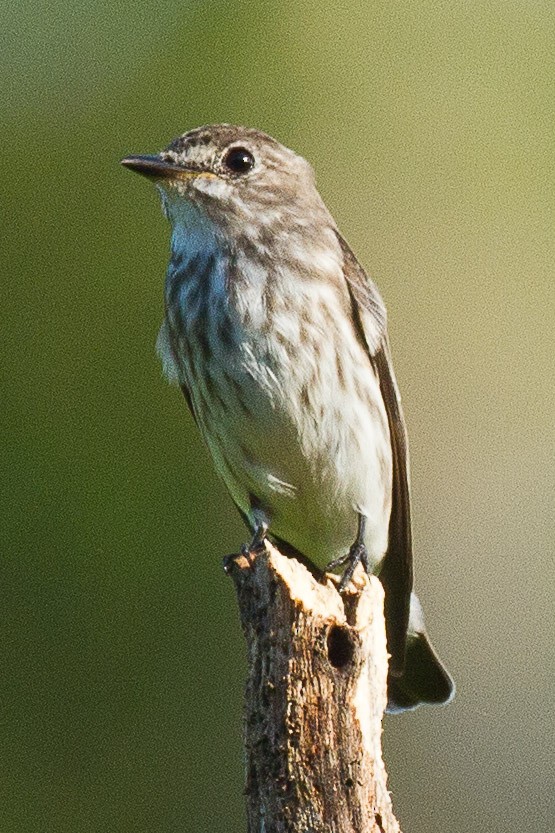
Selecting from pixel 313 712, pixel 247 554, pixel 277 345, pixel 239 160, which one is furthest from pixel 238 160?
pixel 313 712

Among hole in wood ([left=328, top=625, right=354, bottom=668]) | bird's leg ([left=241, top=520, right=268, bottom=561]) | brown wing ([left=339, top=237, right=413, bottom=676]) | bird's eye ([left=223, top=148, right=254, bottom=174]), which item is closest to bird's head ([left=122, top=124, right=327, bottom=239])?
bird's eye ([left=223, top=148, right=254, bottom=174])

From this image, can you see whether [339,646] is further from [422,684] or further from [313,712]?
[422,684]

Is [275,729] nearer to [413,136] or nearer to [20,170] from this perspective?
[20,170]

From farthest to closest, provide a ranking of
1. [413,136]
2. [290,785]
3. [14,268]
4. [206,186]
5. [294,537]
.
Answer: [413,136] → [14,268] → [294,537] → [206,186] → [290,785]

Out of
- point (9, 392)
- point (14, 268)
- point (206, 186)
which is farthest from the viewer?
point (14, 268)

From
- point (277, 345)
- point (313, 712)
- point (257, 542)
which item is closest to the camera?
point (313, 712)

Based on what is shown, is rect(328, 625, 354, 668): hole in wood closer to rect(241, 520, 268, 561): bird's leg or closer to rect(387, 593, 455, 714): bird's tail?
rect(241, 520, 268, 561): bird's leg

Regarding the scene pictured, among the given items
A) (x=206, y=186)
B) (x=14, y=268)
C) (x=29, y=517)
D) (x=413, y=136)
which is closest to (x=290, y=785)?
(x=206, y=186)

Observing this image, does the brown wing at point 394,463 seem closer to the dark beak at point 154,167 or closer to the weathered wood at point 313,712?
the dark beak at point 154,167

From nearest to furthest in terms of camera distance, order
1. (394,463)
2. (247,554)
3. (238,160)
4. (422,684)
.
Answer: (247,554) → (238,160) → (394,463) → (422,684)
